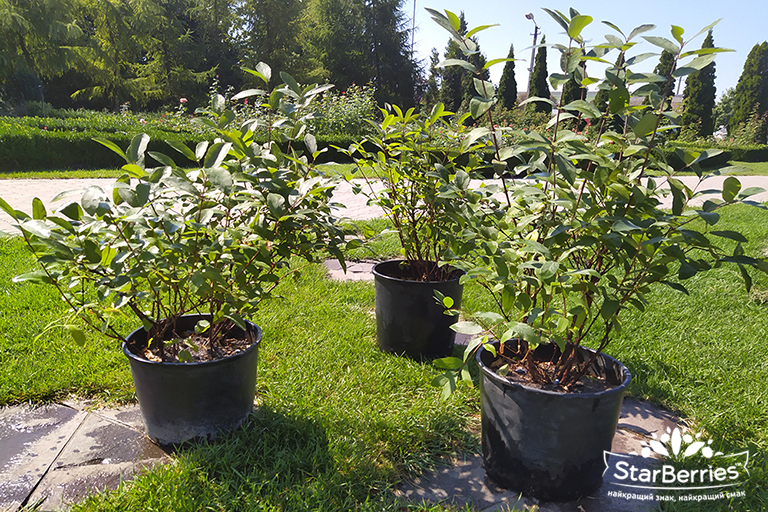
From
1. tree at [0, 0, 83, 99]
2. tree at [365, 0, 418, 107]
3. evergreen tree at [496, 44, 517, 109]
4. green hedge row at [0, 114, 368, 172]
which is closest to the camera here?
green hedge row at [0, 114, 368, 172]

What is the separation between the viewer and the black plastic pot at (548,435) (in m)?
1.41

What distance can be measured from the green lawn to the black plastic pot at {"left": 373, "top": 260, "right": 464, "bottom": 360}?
111mm

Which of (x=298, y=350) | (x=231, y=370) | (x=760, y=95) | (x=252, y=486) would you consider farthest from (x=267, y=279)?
(x=760, y=95)

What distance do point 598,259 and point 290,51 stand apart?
107ft

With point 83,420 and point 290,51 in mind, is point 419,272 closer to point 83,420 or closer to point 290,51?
point 83,420

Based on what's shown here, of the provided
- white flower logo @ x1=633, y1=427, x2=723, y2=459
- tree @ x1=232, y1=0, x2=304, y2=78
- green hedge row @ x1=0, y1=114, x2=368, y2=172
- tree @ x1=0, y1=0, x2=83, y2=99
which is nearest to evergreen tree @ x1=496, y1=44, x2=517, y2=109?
tree @ x1=232, y1=0, x2=304, y2=78

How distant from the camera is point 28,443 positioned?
5.62ft

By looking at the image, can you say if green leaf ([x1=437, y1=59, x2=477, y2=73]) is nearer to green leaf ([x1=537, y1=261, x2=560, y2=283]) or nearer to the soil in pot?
green leaf ([x1=537, y1=261, x2=560, y2=283])

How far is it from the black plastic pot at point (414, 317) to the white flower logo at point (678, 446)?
1003mm

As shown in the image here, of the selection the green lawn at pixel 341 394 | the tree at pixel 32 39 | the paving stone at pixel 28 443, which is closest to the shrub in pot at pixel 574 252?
the green lawn at pixel 341 394

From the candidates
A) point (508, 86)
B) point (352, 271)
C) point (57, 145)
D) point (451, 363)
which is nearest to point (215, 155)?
point (451, 363)

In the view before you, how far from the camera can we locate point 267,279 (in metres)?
1.67

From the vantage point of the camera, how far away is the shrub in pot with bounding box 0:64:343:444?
1316mm

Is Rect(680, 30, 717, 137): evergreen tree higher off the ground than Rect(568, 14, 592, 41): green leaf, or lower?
higher
